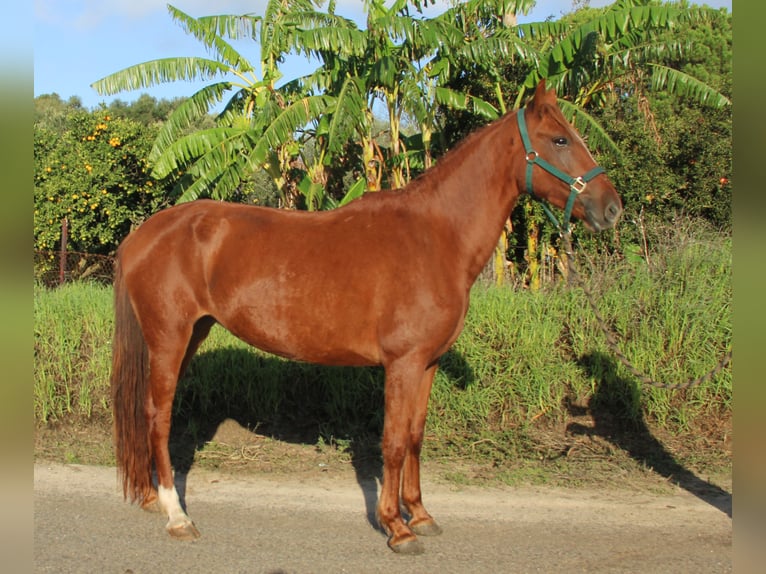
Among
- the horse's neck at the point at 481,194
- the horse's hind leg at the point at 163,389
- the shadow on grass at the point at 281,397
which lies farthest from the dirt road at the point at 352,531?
the horse's neck at the point at 481,194

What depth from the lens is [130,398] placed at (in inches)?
181

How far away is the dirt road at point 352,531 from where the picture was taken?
146 inches

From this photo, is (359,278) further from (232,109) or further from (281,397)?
(232,109)

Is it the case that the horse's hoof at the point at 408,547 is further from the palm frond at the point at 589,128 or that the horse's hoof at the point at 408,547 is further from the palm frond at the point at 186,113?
the palm frond at the point at 186,113

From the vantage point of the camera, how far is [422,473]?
5.38 meters

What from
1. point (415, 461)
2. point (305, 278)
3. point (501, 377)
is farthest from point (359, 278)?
point (501, 377)

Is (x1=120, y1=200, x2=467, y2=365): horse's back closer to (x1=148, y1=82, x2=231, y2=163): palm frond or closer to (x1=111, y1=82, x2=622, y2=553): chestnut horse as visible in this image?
(x1=111, y1=82, x2=622, y2=553): chestnut horse

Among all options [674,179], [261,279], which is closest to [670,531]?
[261,279]

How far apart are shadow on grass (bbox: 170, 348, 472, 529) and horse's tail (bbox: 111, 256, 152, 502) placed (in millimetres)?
1550

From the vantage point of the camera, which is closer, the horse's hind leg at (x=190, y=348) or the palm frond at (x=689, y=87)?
the horse's hind leg at (x=190, y=348)

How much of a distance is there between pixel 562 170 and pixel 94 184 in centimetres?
1079

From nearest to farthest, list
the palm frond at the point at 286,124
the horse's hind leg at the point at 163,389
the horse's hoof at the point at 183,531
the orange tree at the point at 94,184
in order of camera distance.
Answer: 1. the horse's hoof at the point at 183,531
2. the horse's hind leg at the point at 163,389
3. the palm frond at the point at 286,124
4. the orange tree at the point at 94,184

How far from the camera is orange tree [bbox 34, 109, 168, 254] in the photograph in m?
12.4
